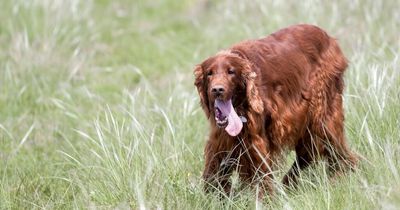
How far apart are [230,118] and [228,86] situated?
0.60 feet

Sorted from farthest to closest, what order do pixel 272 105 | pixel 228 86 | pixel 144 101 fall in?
pixel 144 101, pixel 272 105, pixel 228 86

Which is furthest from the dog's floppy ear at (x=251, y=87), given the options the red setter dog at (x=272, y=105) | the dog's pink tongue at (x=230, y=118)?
the dog's pink tongue at (x=230, y=118)

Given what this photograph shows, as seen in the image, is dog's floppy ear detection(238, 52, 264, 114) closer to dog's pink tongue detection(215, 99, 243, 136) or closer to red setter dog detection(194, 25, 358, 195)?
red setter dog detection(194, 25, 358, 195)

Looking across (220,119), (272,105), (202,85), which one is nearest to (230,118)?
(220,119)

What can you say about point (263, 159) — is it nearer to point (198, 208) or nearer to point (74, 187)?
point (198, 208)

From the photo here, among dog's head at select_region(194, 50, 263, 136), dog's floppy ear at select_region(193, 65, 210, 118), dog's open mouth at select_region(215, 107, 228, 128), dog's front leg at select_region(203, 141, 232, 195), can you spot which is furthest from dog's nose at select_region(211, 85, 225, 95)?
dog's front leg at select_region(203, 141, 232, 195)

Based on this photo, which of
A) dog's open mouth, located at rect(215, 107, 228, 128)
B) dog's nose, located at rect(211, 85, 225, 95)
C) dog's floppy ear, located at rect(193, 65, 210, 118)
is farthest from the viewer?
dog's floppy ear, located at rect(193, 65, 210, 118)

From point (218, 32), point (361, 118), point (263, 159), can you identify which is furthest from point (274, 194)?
point (218, 32)

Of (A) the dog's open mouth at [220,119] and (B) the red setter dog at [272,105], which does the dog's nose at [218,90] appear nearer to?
(B) the red setter dog at [272,105]

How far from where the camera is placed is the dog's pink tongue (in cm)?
502

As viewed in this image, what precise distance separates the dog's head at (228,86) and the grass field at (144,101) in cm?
42

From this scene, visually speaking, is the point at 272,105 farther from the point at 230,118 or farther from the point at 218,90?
the point at 218,90

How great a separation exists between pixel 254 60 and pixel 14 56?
422cm

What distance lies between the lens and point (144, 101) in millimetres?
6875
